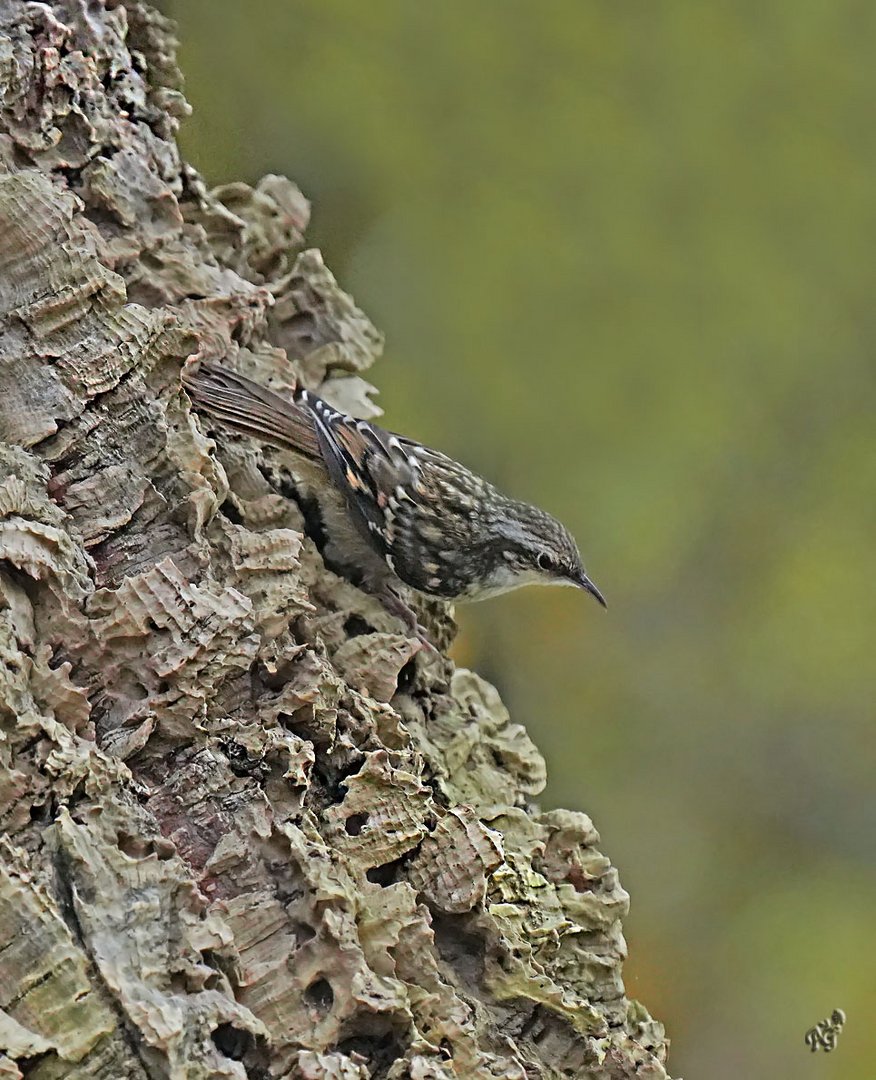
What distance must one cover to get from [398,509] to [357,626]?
419 mm

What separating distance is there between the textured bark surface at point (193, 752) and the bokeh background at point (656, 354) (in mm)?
771

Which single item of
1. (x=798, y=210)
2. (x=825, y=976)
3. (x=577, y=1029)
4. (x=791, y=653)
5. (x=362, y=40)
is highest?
(x=798, y=210)

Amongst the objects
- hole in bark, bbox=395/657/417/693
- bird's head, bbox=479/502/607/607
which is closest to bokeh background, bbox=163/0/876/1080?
bird's head, bbox=479/502/607/607

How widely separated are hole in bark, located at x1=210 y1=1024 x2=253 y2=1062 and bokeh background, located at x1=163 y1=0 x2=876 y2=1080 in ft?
4.99

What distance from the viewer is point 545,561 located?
2543mm

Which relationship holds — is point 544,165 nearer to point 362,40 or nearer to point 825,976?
point 362,40

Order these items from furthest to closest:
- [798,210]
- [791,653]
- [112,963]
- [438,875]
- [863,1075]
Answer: [798,210] < [791,653] < [863,1075] < [438,875] < [112,963]

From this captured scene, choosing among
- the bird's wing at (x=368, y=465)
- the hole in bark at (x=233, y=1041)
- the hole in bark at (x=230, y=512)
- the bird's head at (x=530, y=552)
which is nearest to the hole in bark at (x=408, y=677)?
the bird's wing at (x=368, y=465)

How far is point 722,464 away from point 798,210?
3.14 ft

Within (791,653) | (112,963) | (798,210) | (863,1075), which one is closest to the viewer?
(112,963)

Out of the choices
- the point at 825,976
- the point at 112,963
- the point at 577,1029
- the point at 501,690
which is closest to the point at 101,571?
the point at 112,963

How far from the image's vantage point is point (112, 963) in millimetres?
1174

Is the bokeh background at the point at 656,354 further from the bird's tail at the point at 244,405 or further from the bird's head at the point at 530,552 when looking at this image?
the bird's tail at the point at 244,405

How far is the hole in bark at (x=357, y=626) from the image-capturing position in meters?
2.02
